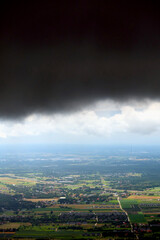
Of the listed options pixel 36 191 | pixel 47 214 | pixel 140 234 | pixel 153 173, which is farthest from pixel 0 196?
pixel 153 173

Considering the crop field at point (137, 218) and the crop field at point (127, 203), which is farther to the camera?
the crop field at point (127, 203)

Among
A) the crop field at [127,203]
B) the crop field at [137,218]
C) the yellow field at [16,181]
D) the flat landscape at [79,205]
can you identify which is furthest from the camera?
the yellow field at [16,181]

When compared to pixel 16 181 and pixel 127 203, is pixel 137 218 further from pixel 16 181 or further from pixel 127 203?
pixel 16 181

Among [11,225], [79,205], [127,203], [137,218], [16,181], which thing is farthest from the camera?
[16,181]

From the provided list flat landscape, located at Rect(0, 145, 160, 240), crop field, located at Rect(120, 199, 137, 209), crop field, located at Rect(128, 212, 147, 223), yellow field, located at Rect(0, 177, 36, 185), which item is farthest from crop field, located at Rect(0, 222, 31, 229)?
yellow field, located at Rect(0, 177, 36, 185)

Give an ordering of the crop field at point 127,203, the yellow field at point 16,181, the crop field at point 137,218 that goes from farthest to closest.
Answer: the yellow field at point 16,181 → the crop field at point 127,203 → the crop field at point 137,218

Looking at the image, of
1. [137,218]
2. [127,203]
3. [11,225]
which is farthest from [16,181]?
[137,218]

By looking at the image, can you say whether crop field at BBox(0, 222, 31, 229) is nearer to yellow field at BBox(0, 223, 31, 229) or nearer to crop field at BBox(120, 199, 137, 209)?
yellow field at BBox(0, 223, 31, 229)

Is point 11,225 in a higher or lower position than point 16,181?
lower

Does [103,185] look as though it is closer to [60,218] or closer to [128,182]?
[128,182]

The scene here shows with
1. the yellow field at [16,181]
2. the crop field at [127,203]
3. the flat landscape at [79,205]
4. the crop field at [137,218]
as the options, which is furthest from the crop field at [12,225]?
the yellow field at [16,181]

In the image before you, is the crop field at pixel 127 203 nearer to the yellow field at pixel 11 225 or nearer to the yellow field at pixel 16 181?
the yellow field at pixel 11 225
